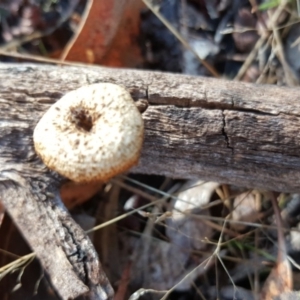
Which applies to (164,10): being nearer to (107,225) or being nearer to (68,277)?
(107,225)

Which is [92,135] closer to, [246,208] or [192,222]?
[192,222]

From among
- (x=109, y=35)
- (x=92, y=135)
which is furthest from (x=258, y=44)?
(x=92, y=135)

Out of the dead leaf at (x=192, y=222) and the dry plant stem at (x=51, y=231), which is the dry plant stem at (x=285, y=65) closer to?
the dead leaf at (x=192, y=222)

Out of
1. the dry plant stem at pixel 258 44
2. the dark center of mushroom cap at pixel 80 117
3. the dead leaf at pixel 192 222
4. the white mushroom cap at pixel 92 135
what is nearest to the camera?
the white mushroom cap at pixel 92 135

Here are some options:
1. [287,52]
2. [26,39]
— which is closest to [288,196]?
[287,52]

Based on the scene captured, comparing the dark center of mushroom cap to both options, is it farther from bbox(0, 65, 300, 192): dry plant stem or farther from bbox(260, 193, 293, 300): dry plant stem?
bbox(260, 193, 293, 300): dry plant stem

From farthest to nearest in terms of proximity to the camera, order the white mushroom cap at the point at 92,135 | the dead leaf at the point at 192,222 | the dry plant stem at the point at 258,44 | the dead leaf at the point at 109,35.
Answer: the dry plant stem at the point at 258,44 → the dead leaf at the point at 109,35 → the dead leaf at the point at 192,222 → the white mushroom cap at the point at 92,135

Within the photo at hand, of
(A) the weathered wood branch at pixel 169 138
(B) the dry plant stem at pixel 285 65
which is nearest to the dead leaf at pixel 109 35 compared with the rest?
(A) the weathered wood branch at pixel 169 138

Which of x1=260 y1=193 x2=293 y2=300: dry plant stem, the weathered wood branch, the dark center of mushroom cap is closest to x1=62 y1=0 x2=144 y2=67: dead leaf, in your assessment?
the weathered wood branch
